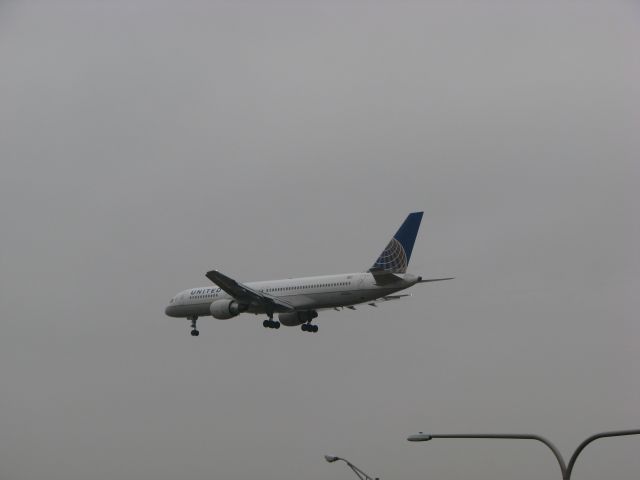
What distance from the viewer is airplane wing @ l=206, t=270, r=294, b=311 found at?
2864 inches

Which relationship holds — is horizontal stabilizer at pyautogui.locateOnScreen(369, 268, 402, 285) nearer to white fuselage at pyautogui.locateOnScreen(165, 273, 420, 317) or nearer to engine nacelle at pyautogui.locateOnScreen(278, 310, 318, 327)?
white fuselage at pyautogui.locateOnScreen(165, 273, 420, 317)

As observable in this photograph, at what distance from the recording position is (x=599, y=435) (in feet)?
87.2

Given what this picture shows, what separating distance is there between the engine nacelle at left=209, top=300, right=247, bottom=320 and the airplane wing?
702mm

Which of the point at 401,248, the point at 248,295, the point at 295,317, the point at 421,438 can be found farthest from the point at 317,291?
the point at 421,438

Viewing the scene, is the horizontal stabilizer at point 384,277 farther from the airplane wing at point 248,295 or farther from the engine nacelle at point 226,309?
the engine nacelle at point 226,309

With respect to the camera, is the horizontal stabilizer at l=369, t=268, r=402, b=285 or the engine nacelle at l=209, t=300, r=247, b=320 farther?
the engine nacelle at l=209, t=300, r=247, b=320

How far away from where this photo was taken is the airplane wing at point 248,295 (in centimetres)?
7275

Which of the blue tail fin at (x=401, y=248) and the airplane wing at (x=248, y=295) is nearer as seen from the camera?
the blue tail fin at (x=401, y=248)

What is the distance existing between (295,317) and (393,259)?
11414 mm

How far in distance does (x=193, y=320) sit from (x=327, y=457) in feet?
133

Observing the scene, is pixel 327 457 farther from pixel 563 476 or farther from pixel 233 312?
pixel 233 312

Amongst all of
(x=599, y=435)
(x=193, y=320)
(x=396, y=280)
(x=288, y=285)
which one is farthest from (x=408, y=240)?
(x=599, y=435)

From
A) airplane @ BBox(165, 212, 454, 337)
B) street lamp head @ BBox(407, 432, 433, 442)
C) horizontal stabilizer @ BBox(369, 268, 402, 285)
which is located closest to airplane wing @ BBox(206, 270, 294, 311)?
airplane @ BBox(165, 212, 454, 337)

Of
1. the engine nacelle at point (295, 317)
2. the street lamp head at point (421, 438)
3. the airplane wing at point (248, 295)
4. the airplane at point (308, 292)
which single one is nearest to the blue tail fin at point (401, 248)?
the airplane at point (308, 292)
